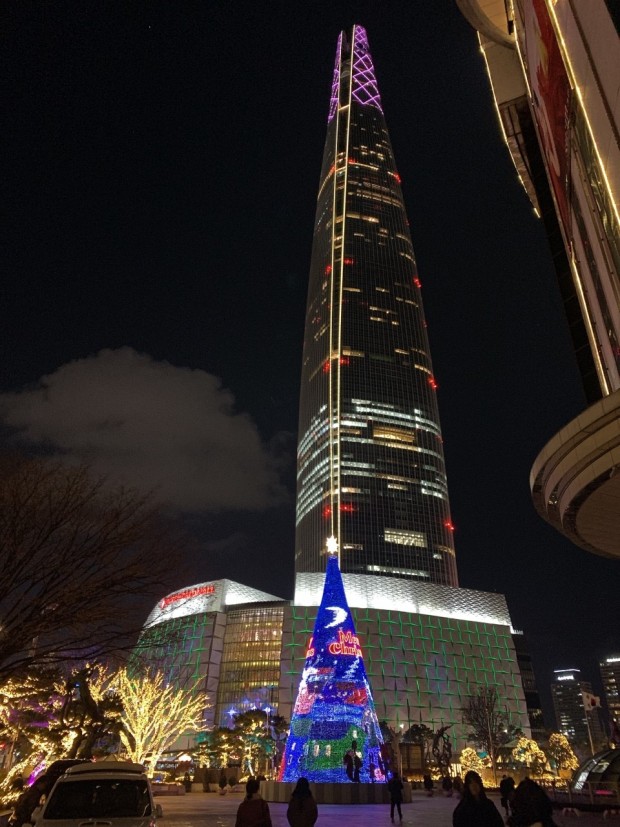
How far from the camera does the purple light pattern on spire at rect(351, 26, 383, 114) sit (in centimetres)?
18338

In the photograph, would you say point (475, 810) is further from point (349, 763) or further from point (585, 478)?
point (349, 763)

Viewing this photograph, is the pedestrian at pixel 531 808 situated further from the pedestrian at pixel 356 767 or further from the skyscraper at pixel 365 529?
the skyscraper at pixel 365 529

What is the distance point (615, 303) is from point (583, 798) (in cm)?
1825

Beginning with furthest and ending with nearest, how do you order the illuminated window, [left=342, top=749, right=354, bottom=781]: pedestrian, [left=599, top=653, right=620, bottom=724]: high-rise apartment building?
[left=599, top=653, right=620, bottom=724]: high-rise apartment building, the illuminated window, [left=342, top=749, right=354, bottom=781]: pedestrian

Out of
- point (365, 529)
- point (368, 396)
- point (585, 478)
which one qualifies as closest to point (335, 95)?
point (368, 396)

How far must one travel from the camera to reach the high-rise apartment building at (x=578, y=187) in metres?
14.0

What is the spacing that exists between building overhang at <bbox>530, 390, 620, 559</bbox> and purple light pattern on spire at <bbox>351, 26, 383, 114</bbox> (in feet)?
627

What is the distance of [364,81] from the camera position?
189125 millimetres

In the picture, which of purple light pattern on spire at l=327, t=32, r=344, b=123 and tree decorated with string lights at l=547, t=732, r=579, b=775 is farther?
purple light pattern on spire at l=327, t=32, r=344, b=123

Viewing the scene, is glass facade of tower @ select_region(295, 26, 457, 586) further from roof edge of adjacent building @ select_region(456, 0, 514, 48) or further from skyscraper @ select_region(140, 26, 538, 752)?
roof edge of adjacent building @ select_region(456, 0, 514, 48)

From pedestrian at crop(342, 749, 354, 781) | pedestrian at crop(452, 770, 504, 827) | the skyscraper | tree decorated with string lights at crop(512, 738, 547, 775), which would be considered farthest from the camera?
the skyscraper

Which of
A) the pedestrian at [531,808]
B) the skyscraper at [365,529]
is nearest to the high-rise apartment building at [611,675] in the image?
the skyscraper at [365,529]

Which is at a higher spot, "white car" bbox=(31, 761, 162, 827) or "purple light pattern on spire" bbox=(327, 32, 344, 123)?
"purple light pattern on spire" bbox=(327, 32, 344, 123)

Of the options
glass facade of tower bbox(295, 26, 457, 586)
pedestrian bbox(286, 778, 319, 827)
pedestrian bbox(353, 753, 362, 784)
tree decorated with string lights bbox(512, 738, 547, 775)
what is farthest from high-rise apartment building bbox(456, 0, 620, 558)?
glass facade of tower bbox(295, 26, 457, 586)
